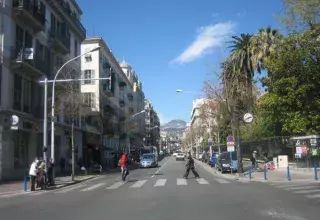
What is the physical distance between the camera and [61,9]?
44.2m

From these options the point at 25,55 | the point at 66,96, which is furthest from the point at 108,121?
the point at 25,55

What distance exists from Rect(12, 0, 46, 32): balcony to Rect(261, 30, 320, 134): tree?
18258mm

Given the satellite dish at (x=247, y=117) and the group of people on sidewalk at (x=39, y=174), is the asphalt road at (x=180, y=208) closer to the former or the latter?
the group of people on sidewalk at (x=39, y=174)

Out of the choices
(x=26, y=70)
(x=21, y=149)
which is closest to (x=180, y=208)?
(x=21, y=149)

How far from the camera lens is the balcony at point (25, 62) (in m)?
32.5

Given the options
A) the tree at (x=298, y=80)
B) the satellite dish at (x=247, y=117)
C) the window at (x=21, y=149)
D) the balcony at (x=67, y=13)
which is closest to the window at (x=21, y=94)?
the window at (x=21, y=149)

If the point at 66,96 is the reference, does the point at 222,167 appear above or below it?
below

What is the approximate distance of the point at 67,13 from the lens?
1822 inches

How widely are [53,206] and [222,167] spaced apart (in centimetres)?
2412

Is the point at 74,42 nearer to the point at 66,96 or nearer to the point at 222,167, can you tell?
the point at 66,96

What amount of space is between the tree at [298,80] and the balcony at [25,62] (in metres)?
17.5

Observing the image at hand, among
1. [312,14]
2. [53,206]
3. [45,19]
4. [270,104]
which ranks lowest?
[53,206]

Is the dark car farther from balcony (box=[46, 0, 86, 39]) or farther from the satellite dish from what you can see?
balcony (box=[46, 0, 86, 39])

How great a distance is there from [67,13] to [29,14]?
12.7 m
